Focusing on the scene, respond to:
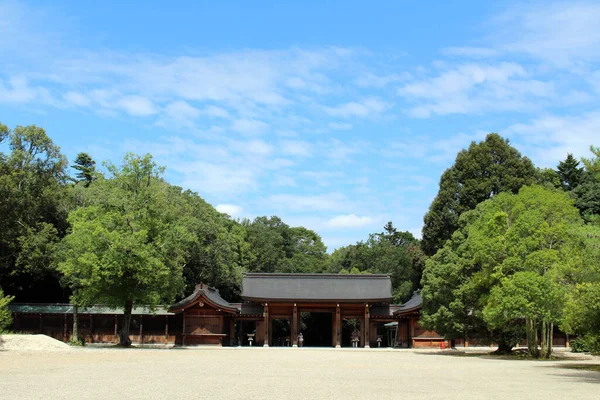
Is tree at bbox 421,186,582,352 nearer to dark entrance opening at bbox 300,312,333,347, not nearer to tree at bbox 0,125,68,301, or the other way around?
dark entrance opening at bbox 300,312,333,347

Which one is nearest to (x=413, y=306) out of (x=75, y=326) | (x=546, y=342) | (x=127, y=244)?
(x=546, y=342)

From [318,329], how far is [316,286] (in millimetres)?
8894

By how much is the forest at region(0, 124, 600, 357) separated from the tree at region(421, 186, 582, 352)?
6cm

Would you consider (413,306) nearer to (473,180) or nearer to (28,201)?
(473,180)

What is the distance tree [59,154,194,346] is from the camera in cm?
3186

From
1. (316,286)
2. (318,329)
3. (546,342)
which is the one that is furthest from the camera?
(318,329)

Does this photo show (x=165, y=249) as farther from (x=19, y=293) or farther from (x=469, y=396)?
(x=469, y=396)

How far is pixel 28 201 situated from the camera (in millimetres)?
37594

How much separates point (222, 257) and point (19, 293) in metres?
15.1

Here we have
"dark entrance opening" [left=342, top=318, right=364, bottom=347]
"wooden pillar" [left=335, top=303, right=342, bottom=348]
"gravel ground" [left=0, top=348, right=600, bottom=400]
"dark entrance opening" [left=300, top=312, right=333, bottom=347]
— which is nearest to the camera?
"gravel ground" [left=0, top=348, right=600, bottom=400]

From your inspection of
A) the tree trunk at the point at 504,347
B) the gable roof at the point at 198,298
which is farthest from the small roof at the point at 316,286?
the tree trunk at the point at 504,347

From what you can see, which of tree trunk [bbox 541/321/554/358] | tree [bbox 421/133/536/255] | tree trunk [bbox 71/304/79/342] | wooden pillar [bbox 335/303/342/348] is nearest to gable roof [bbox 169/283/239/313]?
tree trunk [bbox 71/304/79/342]

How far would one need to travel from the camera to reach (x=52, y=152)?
128 ft

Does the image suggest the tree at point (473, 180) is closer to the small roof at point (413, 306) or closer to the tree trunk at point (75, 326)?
the small roof at point (413, 306)
